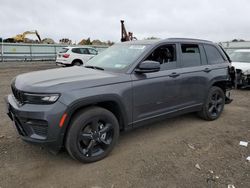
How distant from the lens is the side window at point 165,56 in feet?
12.7

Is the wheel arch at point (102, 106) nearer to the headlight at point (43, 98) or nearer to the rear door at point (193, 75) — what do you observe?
the headlight at point (43, 98)

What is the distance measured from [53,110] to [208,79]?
3285mm

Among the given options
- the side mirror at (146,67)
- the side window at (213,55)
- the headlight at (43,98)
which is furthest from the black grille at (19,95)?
the side window at (213,55)

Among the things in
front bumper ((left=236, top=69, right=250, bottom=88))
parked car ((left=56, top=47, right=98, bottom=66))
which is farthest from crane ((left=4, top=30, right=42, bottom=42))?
front bumper ((left=236, top=69, right=250, bottom=88))

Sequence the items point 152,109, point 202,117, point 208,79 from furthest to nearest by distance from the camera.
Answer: point 202,117 < point 208,79 < point 152,109

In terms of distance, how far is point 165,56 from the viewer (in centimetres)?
405

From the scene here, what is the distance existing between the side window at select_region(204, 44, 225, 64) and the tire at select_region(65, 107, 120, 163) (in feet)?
9.08

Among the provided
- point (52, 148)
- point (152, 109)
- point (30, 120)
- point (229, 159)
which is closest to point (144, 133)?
point (152, 109)

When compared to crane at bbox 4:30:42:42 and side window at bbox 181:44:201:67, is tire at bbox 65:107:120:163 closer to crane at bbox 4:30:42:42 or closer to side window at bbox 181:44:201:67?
side window at bbox 181:44:201:67

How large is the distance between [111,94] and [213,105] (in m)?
2.84

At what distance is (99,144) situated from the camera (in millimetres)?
→ 3248

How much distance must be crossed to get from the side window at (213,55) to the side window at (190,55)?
321 millimetres

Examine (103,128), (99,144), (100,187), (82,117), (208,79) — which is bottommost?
(100,187)

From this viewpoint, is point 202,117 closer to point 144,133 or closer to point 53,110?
point 144,133
